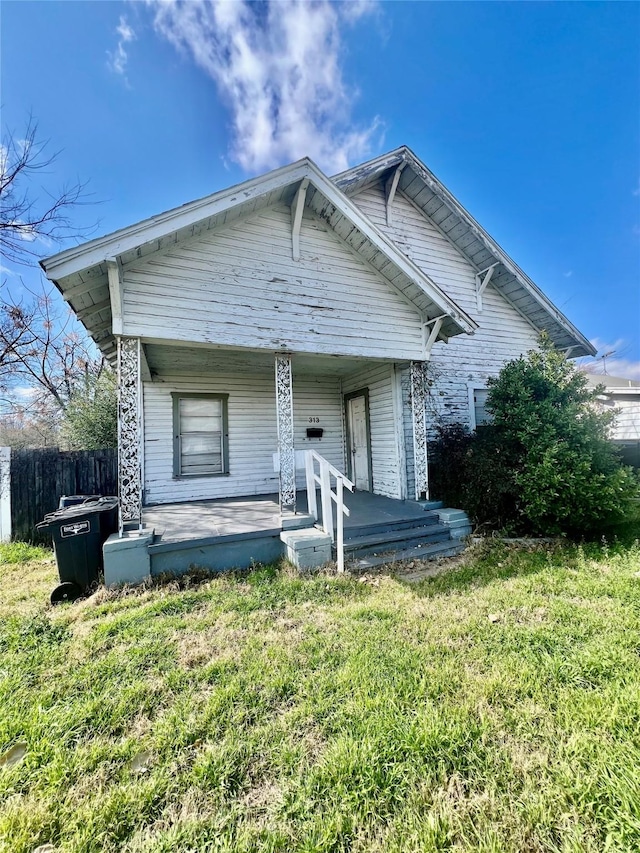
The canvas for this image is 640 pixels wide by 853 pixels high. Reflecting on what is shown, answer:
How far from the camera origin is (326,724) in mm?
2172

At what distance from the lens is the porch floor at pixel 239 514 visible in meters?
5.02

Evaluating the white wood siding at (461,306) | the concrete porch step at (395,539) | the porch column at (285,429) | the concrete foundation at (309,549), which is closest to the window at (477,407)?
the white wood siding at (461,306)

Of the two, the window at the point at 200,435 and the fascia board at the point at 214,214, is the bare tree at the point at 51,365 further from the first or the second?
the fascia board at the point at 214,214

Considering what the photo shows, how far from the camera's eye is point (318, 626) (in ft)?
10.9

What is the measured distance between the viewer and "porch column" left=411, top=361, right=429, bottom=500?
6750 millimetres

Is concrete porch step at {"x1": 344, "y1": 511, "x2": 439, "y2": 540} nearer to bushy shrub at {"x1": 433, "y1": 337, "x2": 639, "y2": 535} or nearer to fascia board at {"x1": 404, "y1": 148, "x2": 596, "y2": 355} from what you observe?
bushy shrub at {"x1": 433, "y1": 337, "x2": 639, "y2": 535}

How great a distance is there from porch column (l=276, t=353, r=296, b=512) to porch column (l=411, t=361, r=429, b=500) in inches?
98.1

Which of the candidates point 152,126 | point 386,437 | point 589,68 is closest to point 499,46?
point 589,68

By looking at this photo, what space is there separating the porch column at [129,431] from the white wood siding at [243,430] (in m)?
2.88

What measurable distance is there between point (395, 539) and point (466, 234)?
306 inches

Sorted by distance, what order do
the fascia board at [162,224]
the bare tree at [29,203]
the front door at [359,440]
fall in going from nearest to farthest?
the fascia board at [162,224] < the bare tree at [29,203] < the front door at [359,440]

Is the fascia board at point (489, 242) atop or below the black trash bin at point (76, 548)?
atop

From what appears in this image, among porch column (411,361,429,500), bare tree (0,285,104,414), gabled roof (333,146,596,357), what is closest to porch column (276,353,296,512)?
porch column (411,361,429,500)

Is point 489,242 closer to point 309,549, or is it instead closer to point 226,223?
point 226,223
